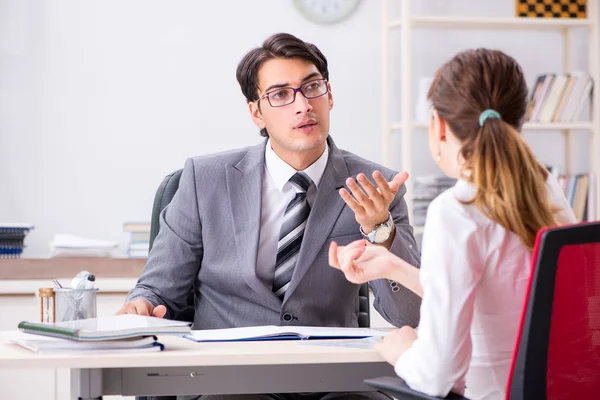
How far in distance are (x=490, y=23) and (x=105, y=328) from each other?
2.90m

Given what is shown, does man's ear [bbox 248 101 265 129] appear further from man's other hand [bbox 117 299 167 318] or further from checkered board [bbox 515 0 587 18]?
checkered board [bbox 515 0 587 18]

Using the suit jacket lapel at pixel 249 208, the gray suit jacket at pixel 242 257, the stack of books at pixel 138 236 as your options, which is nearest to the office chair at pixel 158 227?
the gray suit jacket at pixel 242 257

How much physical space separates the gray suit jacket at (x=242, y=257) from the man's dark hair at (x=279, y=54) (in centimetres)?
23

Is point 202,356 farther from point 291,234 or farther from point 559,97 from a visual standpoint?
point 559,97

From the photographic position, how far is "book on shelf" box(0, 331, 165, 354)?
5.21 ft

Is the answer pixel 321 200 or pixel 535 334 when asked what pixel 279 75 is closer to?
→ pixel 321 200

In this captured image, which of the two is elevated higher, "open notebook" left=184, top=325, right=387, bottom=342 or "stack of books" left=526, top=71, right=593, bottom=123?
"stack of books" left=526, top=71, right=593, bottom=123

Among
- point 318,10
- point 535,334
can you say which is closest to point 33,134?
point 318,10

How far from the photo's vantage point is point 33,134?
12.9 feet

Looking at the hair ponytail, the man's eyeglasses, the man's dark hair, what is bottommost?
the hair ponytail

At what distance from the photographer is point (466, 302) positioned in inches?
55.8

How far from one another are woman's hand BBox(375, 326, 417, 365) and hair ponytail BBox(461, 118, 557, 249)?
302 mm

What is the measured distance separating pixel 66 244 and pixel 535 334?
2616 millimetres

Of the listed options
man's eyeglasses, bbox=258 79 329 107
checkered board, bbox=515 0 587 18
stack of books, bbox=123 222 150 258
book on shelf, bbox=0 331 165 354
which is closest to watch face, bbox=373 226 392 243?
man's eyeglasses, bbox=258 79 329 107
